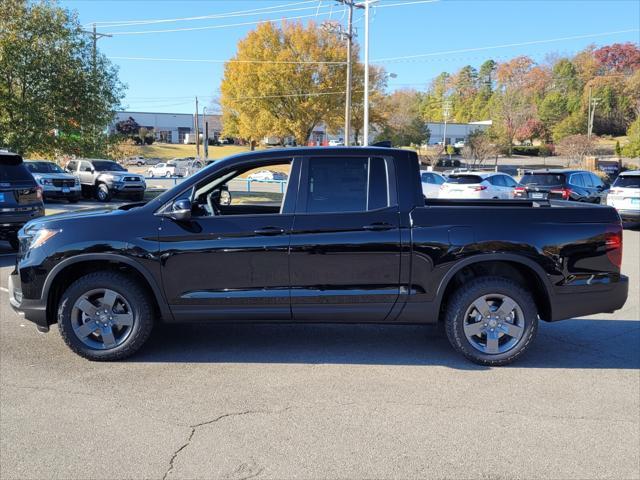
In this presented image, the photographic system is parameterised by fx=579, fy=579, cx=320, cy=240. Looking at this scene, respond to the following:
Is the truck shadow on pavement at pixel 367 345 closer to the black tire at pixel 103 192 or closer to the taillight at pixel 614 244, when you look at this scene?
the taillight at pixel 614 244

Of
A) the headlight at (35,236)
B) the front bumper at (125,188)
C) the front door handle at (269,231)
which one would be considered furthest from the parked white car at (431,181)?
the headlight at (35,236)

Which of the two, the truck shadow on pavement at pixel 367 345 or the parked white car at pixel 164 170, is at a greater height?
the parked white car at pixel 164 170

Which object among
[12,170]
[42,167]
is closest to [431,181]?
[42,167]

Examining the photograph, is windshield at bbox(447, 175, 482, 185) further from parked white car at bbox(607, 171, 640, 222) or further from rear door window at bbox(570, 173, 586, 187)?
parked white car at bbox(607, 171, 640, 222)

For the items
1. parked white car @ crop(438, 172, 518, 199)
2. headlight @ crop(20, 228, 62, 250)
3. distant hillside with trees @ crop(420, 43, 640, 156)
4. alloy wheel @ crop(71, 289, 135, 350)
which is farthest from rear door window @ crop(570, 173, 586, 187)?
distant hillside with trees @ crop(420, 43, 640, 156)

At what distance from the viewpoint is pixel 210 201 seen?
5.60m

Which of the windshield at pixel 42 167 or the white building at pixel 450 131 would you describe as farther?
the white building at pixel 450 131

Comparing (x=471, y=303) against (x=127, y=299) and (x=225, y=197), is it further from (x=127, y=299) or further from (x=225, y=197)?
(x=127, y=299)

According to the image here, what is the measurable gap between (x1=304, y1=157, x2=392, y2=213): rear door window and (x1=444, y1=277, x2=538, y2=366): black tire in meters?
1.05

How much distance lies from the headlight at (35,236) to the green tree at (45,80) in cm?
1789

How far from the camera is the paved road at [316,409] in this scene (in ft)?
11.3

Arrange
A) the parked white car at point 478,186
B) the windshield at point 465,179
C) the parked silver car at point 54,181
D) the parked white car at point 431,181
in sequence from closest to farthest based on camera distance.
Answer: the parked white car at point 478,186 < the windshield at point 465,179 < the parked silver car at point 54,181 < the parked white car at point 431,181

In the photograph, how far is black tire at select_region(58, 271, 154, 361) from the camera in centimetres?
497

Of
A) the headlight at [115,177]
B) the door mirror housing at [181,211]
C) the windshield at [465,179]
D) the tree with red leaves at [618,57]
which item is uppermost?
the tree with red leaves at [618,57]
